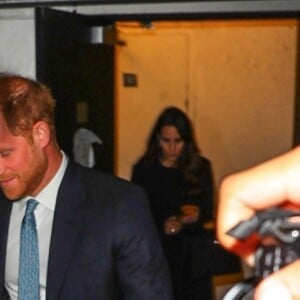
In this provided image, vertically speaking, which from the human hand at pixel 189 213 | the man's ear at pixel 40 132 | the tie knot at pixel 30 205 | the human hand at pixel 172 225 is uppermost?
the man's ear at pixel 40 132

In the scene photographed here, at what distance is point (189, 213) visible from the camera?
3139 mm

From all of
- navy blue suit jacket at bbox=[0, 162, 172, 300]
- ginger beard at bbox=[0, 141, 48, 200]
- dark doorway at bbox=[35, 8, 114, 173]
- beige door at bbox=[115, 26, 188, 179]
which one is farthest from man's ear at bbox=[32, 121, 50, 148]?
beige door at bbox=[115, 26, 188, 179]

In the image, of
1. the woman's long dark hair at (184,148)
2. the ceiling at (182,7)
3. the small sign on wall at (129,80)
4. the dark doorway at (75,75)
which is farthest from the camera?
the small sign on wall at (129,80)

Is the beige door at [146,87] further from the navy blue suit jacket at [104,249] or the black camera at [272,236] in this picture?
the black camera at [272,236]

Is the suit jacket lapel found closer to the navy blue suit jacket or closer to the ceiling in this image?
the navy blue suit jacket

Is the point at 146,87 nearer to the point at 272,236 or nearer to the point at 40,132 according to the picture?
the point at 40,132

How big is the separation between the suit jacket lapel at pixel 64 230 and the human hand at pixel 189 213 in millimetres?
1266

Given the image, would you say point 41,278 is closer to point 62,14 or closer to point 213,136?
point 62,14

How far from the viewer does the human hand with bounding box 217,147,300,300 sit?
45 centimetres

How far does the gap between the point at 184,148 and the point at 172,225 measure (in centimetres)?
37

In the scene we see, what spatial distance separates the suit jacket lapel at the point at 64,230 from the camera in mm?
1805

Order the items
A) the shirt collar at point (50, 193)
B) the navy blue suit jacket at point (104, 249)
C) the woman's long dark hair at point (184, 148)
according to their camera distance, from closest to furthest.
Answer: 1. the navy blue suit jacket at point (104, 249)
2. the shirt collar at point (50, 193)
3. the woman's long dark hair at point (184, 148)

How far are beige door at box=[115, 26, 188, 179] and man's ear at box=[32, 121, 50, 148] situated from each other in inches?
116

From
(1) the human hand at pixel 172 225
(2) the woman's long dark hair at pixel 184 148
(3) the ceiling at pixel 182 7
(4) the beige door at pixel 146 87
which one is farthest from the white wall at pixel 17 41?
(4) the beige door at pixel 146 87
